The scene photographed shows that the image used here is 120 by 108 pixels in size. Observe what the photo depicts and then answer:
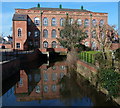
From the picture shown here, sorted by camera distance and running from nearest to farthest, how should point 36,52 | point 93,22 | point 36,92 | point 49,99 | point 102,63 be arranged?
point 49,99 → point 102,63 → point 36,92 → point 36,52 → point 93,22

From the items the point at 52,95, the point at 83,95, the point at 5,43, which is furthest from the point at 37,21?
the point at 83,95

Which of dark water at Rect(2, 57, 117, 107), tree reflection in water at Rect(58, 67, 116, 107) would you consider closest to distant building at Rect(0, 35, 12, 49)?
dark water at Rect(2, 57, 117, 107)

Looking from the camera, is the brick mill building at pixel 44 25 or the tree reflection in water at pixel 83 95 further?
the brick mill building at pixel 44 25

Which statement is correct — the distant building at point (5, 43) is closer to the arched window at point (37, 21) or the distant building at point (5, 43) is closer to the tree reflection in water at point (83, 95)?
→ the arched window at point (37, 21)

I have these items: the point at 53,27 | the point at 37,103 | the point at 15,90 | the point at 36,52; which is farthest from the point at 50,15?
the point at 37,103

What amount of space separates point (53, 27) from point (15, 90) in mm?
29582

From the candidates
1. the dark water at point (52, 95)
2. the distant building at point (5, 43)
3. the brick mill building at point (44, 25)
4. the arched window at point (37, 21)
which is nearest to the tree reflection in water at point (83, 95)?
the dark water at point (52, 95)

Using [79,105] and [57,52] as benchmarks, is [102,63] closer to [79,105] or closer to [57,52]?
[79,105]

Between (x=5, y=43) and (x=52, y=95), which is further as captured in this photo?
(x=5, y=43)

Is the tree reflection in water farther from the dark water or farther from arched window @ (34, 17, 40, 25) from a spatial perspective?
arched window @ (34, 17, 40, 25)

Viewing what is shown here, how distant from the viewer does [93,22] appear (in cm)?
4159

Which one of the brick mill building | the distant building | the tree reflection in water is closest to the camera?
the tree reflection in water

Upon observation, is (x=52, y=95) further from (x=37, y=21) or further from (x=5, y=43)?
(x=5, y=43)

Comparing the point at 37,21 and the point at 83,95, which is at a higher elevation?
the point at 37,21
